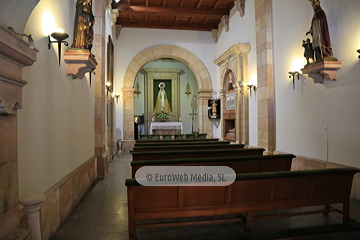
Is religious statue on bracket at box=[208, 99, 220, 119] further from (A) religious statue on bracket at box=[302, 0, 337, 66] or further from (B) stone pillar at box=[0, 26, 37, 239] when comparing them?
(B) stone pillar at box=[0, 26, 37, 239]

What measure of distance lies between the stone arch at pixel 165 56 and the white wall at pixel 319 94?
467cm

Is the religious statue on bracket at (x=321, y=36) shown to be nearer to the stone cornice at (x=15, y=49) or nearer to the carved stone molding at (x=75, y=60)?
the carved stone molding at (x=75, y=60)

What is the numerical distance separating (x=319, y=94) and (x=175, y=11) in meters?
6.26

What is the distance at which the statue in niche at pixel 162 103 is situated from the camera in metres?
12.8

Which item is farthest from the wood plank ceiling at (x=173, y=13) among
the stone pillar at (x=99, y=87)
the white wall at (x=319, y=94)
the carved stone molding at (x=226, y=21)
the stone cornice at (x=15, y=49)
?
the stone cornice at (x=15, y=49)

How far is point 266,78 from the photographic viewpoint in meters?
5.81

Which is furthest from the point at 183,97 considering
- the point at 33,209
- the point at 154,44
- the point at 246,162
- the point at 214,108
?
the point at 33,209

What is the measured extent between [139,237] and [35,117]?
154 centimetres

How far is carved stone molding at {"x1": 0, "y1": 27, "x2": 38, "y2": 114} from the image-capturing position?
138 centimetres

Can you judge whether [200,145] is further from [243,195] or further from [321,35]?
[321,35]

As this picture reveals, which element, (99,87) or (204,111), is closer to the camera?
(99,87)

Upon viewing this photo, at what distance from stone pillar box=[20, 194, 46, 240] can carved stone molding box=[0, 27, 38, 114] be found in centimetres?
64

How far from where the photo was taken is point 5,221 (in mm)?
1523

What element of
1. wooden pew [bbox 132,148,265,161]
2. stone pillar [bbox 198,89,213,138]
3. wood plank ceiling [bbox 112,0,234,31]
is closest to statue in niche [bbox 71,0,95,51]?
wooden pew [bbox 132,148,265,161]
